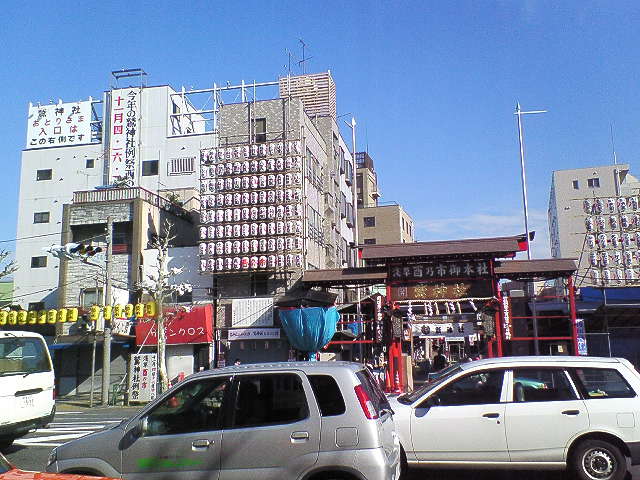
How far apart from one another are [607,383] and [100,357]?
96.5 feet

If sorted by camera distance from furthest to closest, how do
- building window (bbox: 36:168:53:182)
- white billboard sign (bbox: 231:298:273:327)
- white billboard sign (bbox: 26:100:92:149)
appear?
1. white billboard sign (bbox: 26:100:92:149)
2. building window (bbox: 36:168:53:182)
3. white billboard sign (bbox: 231:298:273:327)

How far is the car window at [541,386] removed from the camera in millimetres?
8438

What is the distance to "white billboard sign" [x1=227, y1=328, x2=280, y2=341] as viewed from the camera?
31422 millimetres

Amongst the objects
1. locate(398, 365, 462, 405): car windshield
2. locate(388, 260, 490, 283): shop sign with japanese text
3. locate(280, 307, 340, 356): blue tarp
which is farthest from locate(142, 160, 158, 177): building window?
locate(398, 365, 462, 405): car windshield

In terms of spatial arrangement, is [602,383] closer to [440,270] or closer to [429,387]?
[429,387]

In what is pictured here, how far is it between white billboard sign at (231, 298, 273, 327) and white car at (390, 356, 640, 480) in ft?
76.8

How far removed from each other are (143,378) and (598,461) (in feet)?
69.4

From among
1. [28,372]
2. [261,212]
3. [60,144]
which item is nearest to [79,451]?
[28,372]

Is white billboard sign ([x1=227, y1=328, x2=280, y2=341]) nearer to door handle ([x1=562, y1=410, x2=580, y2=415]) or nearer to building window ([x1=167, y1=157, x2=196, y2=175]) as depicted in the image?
building window ([x1=167, y1=157, x2=196, y2=175])

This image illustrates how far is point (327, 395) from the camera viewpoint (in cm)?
631

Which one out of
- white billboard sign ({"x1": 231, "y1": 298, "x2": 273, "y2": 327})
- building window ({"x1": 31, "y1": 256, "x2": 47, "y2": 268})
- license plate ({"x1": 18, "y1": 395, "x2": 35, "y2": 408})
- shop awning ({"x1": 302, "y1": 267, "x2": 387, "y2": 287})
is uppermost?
building window ({"x1": 31, "y1": 256, "x2": 47, "y2": 268})

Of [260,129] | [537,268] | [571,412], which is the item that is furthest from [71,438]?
[260,129]

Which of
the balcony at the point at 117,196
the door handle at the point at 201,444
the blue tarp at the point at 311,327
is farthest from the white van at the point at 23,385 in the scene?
the balcony at the point at 117,196

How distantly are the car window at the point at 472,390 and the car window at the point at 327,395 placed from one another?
9.65ft
